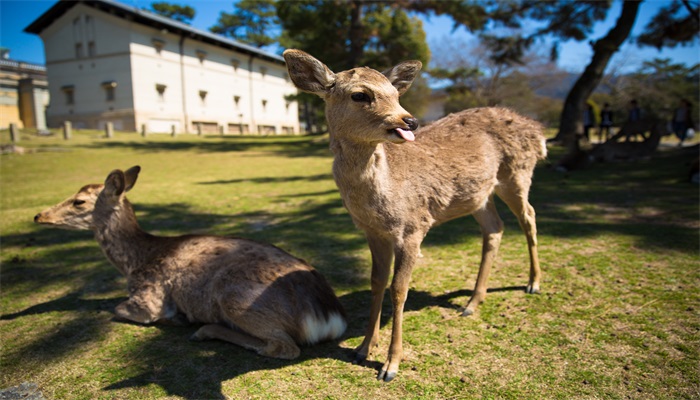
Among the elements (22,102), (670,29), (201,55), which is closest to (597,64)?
(670,29)

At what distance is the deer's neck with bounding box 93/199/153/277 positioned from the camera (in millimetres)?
4004

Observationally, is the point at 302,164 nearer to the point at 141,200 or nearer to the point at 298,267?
the point at 141,200

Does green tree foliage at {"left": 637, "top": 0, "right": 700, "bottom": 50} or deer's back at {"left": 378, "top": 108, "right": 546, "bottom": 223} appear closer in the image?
deer's back at {"left": 378, "top": 108, "right": 546, "bottom": 223}

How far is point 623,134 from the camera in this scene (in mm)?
15906

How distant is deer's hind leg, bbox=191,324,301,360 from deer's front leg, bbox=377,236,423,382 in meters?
0.69

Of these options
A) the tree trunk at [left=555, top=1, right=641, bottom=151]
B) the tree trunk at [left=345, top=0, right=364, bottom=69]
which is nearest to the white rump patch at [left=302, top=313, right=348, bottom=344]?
the tree trunk at [left=555, top=1, right=641, bottom=151]

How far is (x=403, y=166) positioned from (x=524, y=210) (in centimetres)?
158

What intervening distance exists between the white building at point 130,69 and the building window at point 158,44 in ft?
0.28

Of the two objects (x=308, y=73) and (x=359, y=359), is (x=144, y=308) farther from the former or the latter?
(x=308, y=73)

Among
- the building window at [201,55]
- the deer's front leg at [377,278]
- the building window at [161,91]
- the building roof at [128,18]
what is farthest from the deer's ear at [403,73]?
the building window at [201,55]

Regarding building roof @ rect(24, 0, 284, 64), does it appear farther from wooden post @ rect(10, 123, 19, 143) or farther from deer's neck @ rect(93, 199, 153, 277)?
deer's neck @ rect(93, 199, 153, 277)

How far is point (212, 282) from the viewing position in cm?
349

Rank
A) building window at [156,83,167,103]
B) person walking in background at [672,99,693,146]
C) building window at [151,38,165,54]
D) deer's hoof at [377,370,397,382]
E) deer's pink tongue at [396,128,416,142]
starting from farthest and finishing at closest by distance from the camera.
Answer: building window at [156,83,167,103]
building window at [151,38,165,54]
person walking in background at [672,99,693,146]
deer's hoof at [377,370,397,382]
deer's pink tongue at [396,128,416,142]

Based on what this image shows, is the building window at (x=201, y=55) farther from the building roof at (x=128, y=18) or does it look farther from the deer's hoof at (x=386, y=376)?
the deer's hoof at (x=386, y=376)
